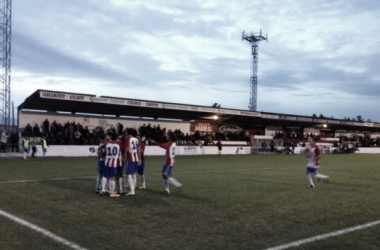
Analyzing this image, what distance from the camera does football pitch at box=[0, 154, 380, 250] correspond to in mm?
6707

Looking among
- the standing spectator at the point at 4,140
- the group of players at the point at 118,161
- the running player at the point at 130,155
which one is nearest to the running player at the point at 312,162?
the group of players at the point at 118,161

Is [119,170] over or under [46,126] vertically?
under

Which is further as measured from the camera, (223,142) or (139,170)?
(223,142)

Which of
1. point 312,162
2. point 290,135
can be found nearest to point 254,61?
point 290,135

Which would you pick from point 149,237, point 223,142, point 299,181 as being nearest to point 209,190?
point 299,181

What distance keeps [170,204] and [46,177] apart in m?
7.94

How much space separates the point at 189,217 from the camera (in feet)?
28.7

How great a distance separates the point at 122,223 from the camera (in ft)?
26.3

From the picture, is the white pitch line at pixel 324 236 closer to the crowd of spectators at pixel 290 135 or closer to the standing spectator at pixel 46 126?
the standing spectator at pixel 46 126

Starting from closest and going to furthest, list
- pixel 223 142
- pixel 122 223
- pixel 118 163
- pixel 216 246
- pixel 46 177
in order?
1. pixel 216 246
2. pixel 122 223
3. pixel 118 163
4. pixel 46 177
5. pixel 223 142

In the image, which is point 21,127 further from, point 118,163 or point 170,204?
point 170,204

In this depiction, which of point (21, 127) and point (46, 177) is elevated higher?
point (21, 127)

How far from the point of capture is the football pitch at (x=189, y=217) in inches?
264

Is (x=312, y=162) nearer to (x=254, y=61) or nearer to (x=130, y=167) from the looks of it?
(x=130, y=167)
